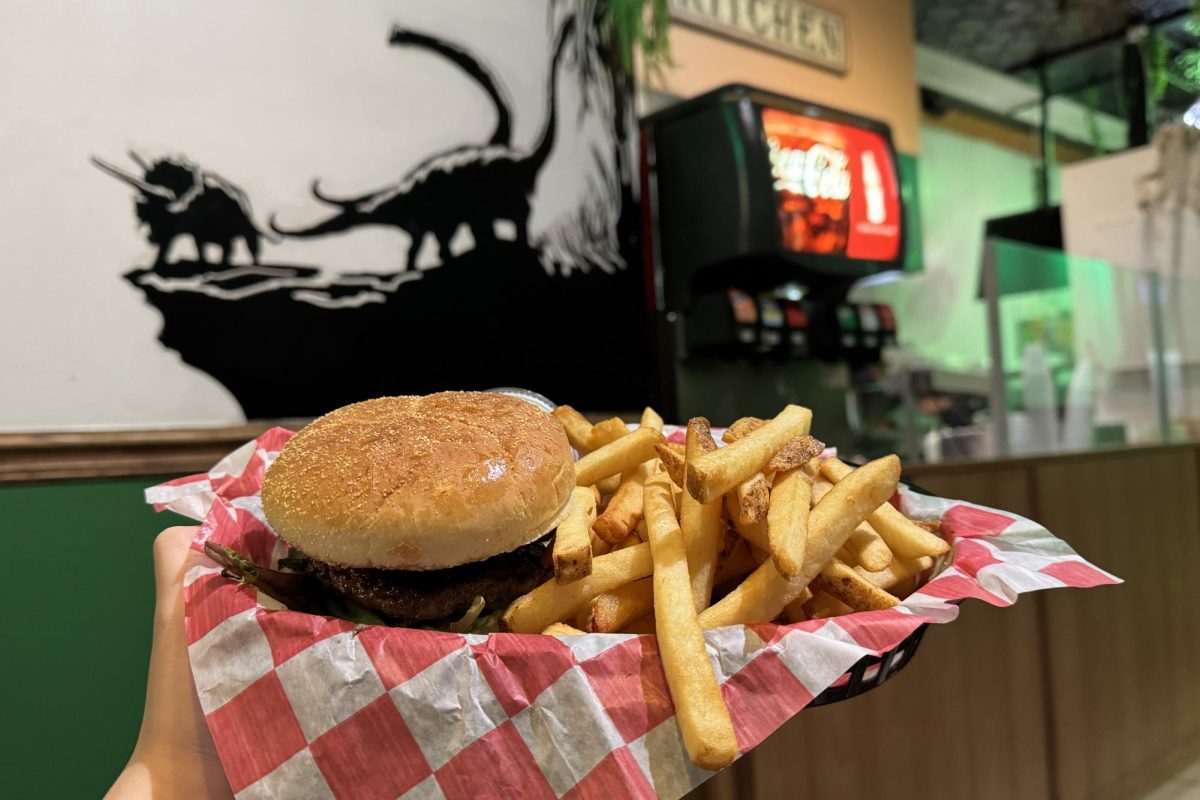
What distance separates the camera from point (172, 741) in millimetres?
1020

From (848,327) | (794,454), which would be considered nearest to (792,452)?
(794,454)

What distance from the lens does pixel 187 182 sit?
2379 millimetres

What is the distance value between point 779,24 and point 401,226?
7.70 feet

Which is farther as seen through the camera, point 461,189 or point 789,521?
point 461,189

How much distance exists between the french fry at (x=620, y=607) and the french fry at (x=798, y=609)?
0.19 m

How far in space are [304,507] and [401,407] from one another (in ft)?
0.84

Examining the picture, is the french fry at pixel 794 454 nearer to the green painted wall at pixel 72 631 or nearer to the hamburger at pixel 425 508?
the hamburger at pixel 425 508

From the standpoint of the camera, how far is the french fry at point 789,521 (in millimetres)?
934

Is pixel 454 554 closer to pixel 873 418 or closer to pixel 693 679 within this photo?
pixel 693 679

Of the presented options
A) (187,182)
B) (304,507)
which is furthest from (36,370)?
(304,507)

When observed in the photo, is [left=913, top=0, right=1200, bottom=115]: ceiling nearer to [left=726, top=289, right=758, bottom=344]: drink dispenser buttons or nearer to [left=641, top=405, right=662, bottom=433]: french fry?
[left=726, top=289, right=758, bottom=344]: drink dispenser buttons

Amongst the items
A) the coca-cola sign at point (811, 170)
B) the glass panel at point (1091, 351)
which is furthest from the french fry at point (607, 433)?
the glass panel at point (1091, 351)

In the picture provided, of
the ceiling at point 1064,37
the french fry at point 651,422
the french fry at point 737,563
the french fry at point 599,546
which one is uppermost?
the ceiling at point 1064,37

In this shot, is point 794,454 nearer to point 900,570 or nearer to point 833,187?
point 900,570
